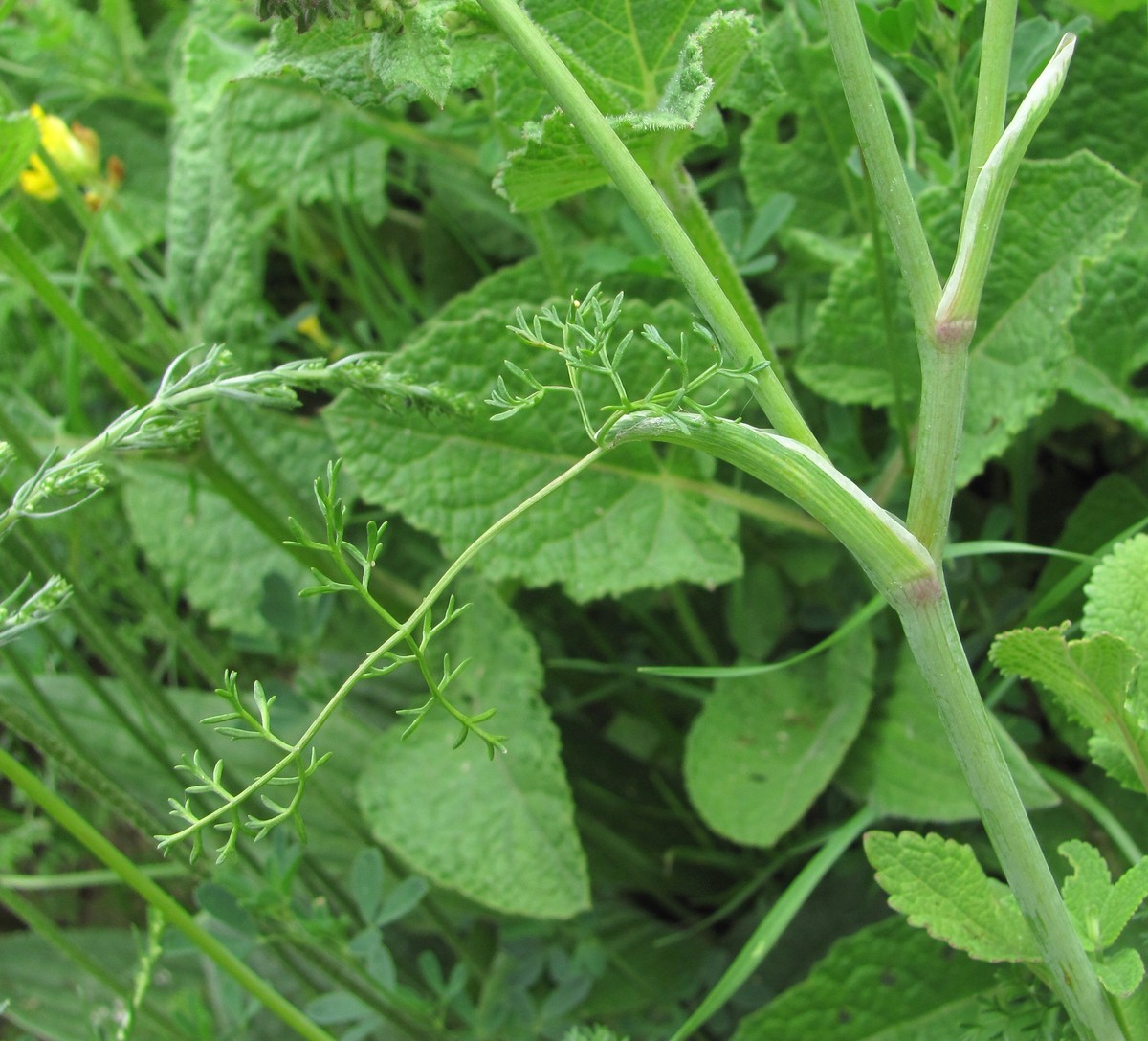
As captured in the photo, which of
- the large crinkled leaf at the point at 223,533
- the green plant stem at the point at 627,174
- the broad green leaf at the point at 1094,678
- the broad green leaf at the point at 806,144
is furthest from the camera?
the large crinkled leaf at the point at 223,533

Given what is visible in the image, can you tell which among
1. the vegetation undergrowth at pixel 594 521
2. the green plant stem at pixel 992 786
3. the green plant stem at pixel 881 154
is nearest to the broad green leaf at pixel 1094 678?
the vegetation undergrowth at pixel 594 521

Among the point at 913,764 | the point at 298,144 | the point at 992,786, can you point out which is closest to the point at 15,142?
the point at 298,144

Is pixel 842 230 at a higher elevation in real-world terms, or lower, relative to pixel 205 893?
higher

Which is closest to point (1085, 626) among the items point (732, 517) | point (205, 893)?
point (732, 517)

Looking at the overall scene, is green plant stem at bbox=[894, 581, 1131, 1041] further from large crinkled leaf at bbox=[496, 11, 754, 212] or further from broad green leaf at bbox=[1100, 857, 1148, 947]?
large crinkled leaf at bbox=[496, 11, 754, 212]

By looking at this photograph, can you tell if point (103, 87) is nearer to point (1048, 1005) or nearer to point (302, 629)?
point (302, 629)

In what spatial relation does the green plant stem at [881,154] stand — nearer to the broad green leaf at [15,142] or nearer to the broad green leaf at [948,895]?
the broad green leaf at [948,895]
